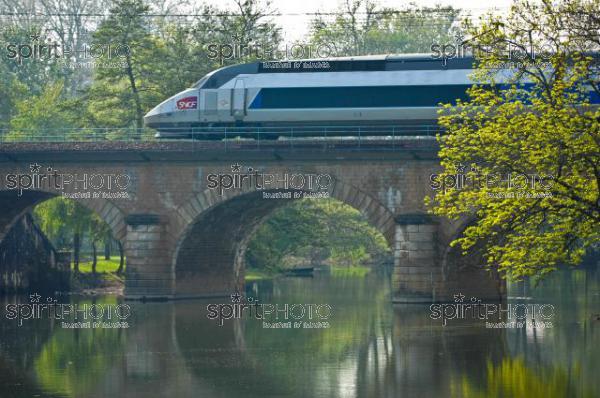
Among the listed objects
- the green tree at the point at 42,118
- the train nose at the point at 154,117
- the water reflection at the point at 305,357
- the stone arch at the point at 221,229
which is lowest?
the water reflection at the point at 305,357

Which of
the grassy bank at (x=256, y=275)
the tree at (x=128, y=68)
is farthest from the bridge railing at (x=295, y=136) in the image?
the grassy bank at (x=256, y=275)

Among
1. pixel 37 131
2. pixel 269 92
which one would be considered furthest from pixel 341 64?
pixel 37 131

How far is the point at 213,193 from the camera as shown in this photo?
52875 mm

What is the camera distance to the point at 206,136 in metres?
55.3

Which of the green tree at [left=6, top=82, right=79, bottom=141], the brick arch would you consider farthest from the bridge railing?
the green tree at [left=6, top=82, right=79, bottom=141]

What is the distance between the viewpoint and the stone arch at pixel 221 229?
2018 inches

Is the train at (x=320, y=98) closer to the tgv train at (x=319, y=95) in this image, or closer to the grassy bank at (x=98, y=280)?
the tgv train at (x=319, y=95)

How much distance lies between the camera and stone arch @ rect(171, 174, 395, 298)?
5125 cm

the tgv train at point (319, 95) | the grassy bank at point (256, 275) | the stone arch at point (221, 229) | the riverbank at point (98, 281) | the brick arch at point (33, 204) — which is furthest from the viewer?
the grassy bank at point (256, 275)

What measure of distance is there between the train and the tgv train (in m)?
0.04

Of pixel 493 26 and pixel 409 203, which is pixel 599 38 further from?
pixel 409 203

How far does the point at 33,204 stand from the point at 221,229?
8792mm

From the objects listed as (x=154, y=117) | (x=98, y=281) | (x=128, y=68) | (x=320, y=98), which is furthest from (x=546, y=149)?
(x=128, y=68)

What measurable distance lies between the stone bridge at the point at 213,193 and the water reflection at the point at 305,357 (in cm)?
298
